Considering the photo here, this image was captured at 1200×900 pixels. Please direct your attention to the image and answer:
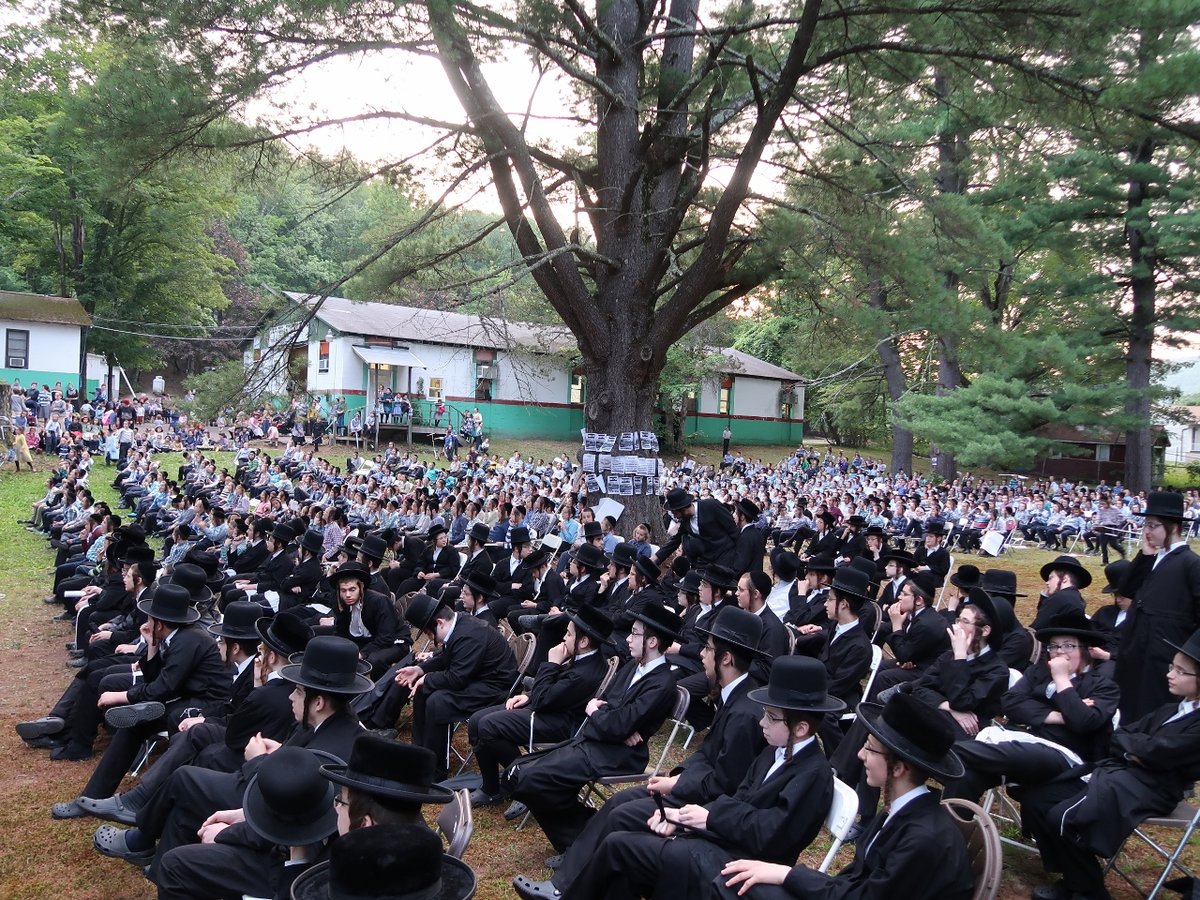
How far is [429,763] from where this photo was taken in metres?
3.34

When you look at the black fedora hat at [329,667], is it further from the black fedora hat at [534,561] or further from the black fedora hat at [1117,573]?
the black fedora hat at [534,561]

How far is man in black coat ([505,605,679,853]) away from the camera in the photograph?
513 centimetres

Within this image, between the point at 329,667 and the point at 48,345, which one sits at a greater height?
the point at 48,345

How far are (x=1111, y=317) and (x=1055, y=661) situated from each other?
70.2 ft

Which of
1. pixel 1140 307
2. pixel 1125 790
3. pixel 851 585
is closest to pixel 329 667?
pixel 1125 790

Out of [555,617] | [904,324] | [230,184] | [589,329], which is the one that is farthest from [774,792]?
[230,184]

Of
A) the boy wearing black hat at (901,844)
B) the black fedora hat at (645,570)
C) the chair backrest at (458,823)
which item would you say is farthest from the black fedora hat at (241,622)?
the black fedora hat at (645,570)

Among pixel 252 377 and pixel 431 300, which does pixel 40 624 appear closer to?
pixel 252 377

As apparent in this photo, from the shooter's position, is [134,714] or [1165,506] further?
A: [1165,506]

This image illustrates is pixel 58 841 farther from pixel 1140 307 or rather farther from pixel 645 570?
pixel 1140 307

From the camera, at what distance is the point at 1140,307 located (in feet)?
75.9

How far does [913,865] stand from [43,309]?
136 feet

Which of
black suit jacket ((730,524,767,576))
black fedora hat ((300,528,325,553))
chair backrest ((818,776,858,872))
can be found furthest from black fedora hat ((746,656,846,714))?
black fedora hat ((300,528,325,553))

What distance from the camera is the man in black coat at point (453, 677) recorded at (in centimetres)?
654
